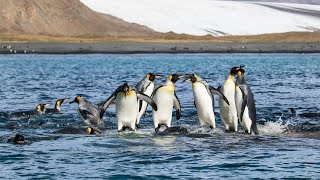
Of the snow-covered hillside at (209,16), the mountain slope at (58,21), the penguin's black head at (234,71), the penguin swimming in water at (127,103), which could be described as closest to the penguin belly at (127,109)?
the penguin swimming in water at (127,103)

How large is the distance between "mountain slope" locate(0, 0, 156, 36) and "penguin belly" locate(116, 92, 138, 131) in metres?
84.7

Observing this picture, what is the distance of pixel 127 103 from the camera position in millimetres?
14359

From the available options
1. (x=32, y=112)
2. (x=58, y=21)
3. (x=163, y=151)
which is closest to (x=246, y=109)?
(x=163, y=151)

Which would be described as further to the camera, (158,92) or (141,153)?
(158,92)

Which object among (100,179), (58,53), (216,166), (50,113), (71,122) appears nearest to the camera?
(100,179)

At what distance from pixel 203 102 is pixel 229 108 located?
18.9 inches

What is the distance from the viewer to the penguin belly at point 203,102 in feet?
48.2

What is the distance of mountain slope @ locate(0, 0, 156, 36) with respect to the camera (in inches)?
4087

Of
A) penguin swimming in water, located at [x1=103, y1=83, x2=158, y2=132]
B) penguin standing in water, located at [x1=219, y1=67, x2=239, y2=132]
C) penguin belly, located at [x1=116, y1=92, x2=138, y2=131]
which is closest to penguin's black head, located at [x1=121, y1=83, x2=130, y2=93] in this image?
penguin swimming in water, located at [x1=103, y1=83, x2=158, y2=132]

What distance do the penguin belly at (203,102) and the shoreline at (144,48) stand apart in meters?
52.6

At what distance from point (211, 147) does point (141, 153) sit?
1173 mm

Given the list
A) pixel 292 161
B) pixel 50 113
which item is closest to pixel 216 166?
pixel 292 161

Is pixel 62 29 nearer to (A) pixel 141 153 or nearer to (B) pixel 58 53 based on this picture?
(B) pixel 58 53

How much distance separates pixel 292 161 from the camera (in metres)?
11.0
